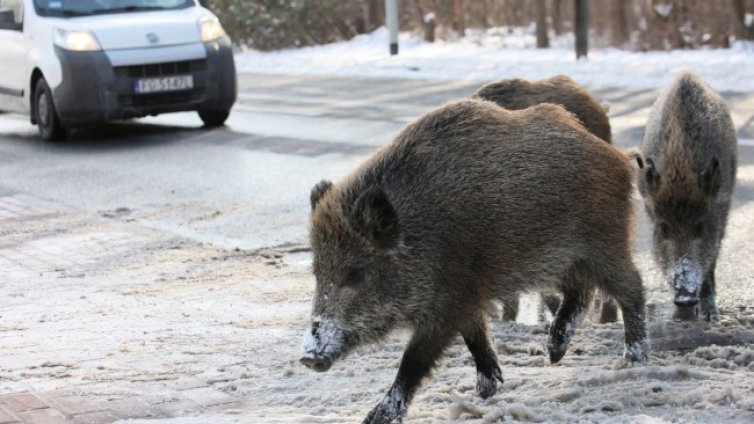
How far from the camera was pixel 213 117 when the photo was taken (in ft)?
49.9

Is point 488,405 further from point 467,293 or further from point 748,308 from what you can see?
point 748,308

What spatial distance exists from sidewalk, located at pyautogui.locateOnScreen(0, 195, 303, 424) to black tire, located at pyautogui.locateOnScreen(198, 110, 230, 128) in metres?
5.39

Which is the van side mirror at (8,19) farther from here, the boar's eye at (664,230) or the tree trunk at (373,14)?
the tree trunk at (373,14)

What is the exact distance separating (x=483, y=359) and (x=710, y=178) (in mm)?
2202

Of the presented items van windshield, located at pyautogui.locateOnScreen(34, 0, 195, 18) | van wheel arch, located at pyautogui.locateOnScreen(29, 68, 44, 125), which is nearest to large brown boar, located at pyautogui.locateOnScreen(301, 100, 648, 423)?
van windshield, located at pyautogui.locateOnScreen(34, 0, 195, 18)

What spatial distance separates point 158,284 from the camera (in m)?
7.52

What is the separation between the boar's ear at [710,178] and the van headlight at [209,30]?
891cm

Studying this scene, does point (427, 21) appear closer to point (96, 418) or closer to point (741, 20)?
point (741, 20)

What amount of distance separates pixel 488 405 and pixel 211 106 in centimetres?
1029

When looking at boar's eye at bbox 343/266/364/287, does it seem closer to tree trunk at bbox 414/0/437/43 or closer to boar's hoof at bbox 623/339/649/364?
boar's hoof at bbox 623/339/649/364

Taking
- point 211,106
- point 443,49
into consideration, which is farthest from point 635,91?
point 443,49

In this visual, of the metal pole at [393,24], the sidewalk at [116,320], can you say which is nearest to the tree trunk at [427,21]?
the metal pole at [393,24]

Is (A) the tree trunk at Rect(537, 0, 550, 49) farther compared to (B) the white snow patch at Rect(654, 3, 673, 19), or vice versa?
(A) the tree trunk at Rect(537, 0, 550, 49)

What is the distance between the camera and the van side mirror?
15047 millimetres
